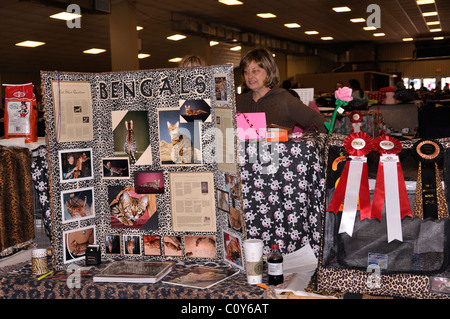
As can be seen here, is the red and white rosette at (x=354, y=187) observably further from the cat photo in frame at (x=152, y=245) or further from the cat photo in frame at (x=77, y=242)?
the cat photo in frame at (x=77, y=242)

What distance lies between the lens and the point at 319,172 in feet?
6.97

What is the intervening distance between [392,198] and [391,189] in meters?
0.03

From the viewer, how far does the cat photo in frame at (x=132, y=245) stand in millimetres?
2229

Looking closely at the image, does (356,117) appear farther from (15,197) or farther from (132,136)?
(15,197)

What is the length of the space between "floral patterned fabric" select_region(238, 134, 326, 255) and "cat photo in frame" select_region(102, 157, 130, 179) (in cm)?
52

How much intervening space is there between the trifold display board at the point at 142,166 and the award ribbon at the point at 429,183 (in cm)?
70

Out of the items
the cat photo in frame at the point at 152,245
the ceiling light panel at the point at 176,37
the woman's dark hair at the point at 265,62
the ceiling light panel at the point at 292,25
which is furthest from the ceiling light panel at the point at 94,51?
the cat photo in frame at the point at 152,245

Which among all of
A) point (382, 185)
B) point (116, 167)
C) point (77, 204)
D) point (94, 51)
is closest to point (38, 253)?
point (77, 204)

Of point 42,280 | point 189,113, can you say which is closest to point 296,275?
point 189,113

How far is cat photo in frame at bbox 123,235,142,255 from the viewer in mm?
2229

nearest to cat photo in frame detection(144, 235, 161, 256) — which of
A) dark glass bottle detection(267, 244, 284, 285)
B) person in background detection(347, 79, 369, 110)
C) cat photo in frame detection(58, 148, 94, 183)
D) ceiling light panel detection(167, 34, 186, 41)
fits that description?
cat photo in frame detection(58, 148, 94, 183)

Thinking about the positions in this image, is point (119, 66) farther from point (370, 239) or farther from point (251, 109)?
point (370, 239)

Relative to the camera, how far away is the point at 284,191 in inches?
84.6

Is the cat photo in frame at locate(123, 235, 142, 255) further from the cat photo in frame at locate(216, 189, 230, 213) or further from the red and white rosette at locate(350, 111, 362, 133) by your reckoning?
the red and white rosette at locate(350, 111, 362, 133)
